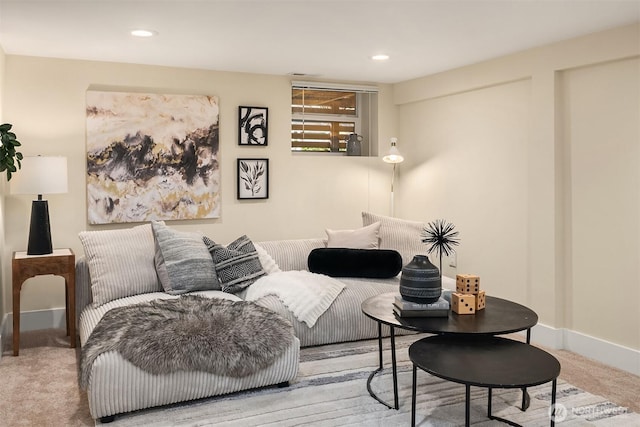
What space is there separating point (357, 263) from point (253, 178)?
1.51m

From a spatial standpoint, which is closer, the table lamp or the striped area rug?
the striped area rug

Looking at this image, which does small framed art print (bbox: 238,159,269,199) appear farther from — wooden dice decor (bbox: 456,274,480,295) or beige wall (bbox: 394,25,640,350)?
wooden dice decor (bbox: 456,274,480,295)

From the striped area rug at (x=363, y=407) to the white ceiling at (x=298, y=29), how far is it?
7.20 ft

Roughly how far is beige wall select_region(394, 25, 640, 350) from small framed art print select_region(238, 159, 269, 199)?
171 centimetres

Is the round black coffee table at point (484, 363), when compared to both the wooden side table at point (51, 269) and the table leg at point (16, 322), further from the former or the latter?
the table leg at point (16, 322)

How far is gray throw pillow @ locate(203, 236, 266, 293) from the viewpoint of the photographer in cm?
422

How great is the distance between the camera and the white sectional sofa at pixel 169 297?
9.46 feet

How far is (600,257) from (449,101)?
2.09m

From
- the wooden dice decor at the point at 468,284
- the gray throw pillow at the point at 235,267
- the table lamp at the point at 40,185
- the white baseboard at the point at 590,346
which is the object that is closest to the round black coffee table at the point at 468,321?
the wooden dice decor at the point at 468,284

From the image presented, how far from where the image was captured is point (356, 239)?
15.7 feet

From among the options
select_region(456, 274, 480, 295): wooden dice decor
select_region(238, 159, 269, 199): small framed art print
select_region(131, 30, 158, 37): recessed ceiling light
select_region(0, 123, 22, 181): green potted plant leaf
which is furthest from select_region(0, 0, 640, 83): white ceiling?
select_region(456, 274, 480, 295): wooden dice decor

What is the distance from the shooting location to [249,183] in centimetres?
537

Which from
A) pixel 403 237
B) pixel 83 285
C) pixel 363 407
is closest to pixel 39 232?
pixel 83 285

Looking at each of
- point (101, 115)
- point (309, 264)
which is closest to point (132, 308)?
point (309, 264)
